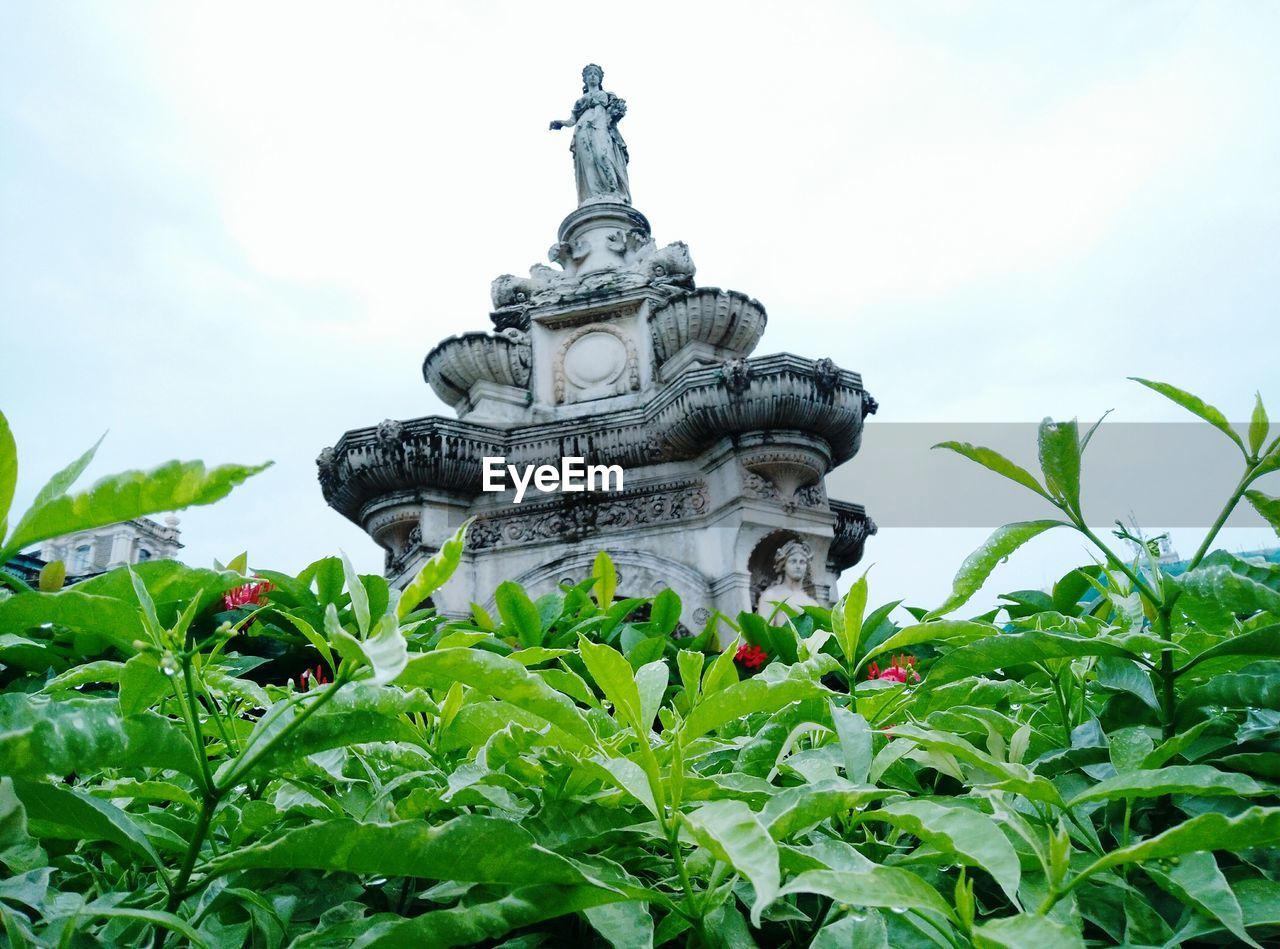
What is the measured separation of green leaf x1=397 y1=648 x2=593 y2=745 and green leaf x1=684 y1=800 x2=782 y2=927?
7.0 inches

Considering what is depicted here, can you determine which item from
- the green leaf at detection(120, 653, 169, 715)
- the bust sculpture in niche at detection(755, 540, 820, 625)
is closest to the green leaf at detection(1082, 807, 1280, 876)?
the green leaf at detection(120, 653, 169, 715)

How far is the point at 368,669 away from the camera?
695 mm

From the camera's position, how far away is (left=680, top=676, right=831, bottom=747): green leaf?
0.89 m

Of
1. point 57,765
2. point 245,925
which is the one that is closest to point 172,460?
point 57,765

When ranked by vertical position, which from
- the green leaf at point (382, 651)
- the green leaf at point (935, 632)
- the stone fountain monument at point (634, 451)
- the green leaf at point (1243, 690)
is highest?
the stone fountain monument at point (634, 451)

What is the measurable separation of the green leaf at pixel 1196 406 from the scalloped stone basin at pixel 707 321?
27.1 feet

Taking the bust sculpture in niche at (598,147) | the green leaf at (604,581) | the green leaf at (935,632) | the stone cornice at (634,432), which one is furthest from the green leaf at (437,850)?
the bust sculpture in niche at (598,147)

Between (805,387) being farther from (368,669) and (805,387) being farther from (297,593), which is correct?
(368,669)

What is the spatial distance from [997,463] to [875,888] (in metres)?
0.54

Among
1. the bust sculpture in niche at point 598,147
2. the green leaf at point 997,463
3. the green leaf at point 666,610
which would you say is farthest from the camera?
the bust sculpture in niche at point 598,147

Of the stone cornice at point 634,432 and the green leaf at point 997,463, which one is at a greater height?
the stone cornice at point 634,432

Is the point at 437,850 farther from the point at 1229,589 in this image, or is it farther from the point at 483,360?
Answer: the point at 483,360

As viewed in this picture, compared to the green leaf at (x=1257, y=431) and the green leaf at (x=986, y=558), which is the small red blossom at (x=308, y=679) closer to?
the green leaf at (x=986, y=558)

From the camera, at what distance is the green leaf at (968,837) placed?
667 millimetres
